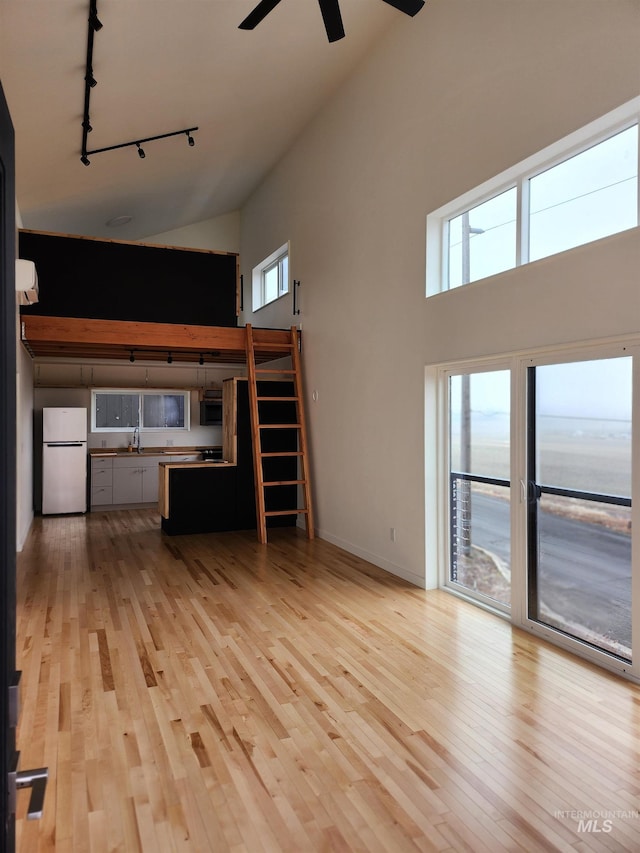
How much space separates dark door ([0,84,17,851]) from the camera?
1.00 m

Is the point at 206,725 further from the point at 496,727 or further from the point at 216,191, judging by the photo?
the point at 216,191

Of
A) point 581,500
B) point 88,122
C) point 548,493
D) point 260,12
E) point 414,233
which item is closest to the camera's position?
point 260,12

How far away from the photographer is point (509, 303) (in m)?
3.85

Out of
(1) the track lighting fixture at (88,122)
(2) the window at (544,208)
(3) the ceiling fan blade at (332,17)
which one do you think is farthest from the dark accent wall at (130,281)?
(3) the ceiling fan blade at (332,17)

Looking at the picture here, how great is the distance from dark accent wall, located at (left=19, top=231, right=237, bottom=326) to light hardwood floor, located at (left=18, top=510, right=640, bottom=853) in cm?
335

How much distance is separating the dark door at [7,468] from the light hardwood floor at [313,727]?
3.92 ft

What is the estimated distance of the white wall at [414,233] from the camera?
3266mm

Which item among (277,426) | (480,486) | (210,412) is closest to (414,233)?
(480,486)

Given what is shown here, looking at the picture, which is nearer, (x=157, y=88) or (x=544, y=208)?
(x=544, y=208)

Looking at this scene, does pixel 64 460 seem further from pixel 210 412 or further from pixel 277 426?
pixel 277 426

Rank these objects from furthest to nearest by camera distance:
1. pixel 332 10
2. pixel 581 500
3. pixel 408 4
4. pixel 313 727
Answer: pixel 581 500
pixel 332 10
pixel 408 4
pixel 313 727

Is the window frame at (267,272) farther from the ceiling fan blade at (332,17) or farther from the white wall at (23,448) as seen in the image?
the ceiling fan blade at (332,17)

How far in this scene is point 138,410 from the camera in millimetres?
9602

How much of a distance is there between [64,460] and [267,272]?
13.4 ft
